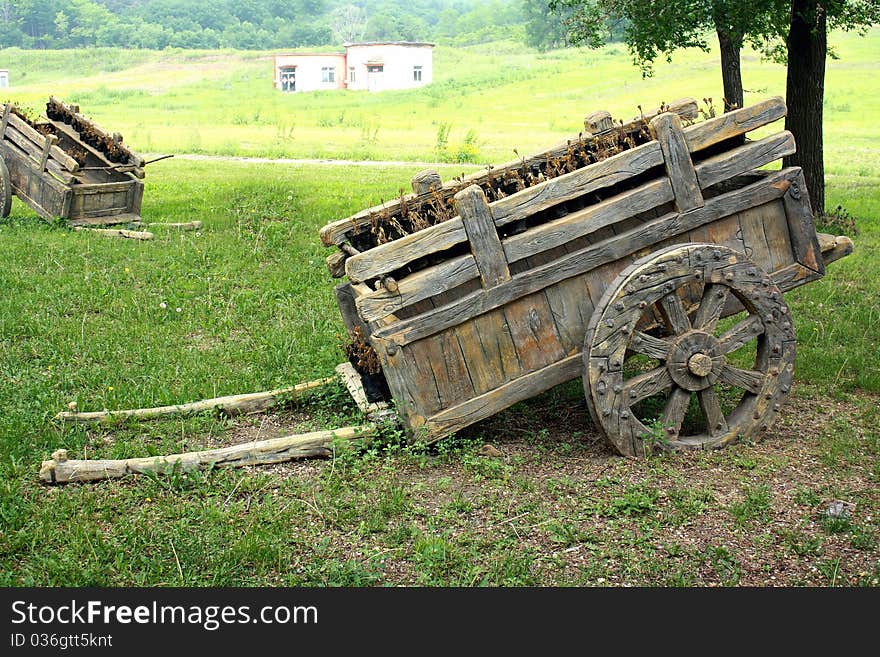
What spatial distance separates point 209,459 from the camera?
16.4 feet

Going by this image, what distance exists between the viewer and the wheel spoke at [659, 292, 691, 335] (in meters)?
4.88

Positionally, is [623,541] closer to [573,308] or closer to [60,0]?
[573,308]

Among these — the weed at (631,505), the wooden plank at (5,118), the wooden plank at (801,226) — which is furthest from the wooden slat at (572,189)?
the wooden plank at (5,118)

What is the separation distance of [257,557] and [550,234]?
7.28 ft

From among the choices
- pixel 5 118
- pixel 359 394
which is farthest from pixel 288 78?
pixel 359 394

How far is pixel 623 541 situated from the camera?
13.9 ft

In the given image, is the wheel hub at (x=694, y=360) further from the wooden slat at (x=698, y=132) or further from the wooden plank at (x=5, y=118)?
the wooden plank at (x=5, y=118)

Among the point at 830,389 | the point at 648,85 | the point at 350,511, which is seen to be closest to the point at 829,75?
the point at 648,85

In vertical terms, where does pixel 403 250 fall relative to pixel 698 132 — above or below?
below

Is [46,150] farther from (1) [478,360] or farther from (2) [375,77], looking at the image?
(2) [375,77]

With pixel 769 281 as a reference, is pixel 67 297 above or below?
below

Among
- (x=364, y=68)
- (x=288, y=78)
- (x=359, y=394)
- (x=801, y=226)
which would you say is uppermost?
(x=364, y=68)

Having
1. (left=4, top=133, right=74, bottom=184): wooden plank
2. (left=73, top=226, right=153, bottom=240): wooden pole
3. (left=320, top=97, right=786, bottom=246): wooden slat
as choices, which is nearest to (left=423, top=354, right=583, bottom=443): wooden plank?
(left=320, top=97, right=786, bottom=246): wooden slat

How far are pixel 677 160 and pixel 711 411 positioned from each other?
1.38 m
